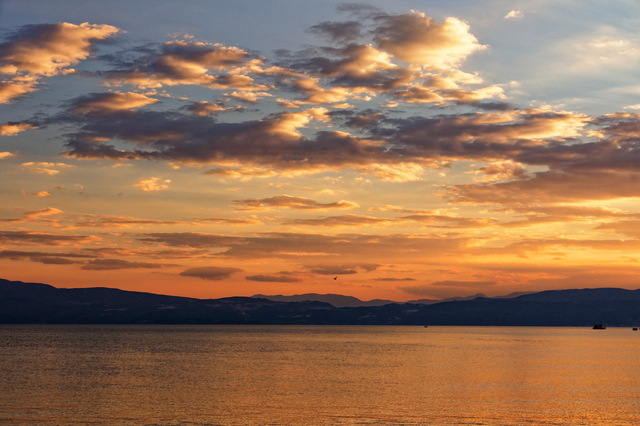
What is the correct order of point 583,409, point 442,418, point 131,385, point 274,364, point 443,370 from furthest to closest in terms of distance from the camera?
1. point 274,364
2. point 443,370
3. point 131,385
4. point 583,409
5. point 442,418

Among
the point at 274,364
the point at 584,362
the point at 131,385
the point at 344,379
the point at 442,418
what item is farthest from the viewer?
the point at 584,362

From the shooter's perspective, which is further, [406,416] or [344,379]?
[344,379]

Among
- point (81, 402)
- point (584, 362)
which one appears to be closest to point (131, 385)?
point (81, 402)

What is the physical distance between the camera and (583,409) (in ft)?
281

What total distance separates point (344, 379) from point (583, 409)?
44771 millimetres

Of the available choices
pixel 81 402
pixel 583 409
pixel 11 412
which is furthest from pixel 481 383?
pixel 11 412

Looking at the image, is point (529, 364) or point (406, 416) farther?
point (529, 364)

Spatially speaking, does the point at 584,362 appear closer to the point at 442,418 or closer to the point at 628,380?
the point at 628,380

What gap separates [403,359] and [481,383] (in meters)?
65.1

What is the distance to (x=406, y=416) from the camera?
79.0 metres

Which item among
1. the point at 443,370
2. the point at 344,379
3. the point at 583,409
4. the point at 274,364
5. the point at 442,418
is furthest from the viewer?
the point at 274,364

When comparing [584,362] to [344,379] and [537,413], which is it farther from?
[537,413]

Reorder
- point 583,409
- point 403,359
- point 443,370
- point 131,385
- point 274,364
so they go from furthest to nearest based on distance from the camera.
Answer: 1. point 403,359
2. point 274,364
3. point 443,370
4. point 131,385
5. point 583,409

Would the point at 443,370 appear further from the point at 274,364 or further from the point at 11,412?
the point at 11,412
